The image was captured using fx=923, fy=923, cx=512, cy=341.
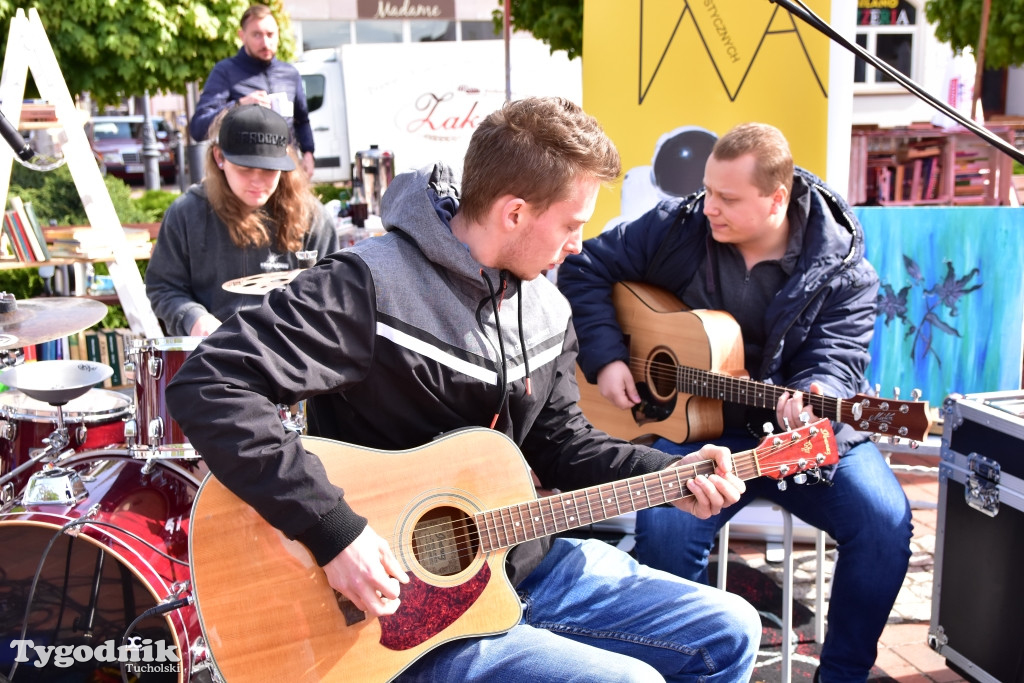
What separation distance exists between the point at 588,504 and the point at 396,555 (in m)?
0.43

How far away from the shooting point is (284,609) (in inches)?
69.2

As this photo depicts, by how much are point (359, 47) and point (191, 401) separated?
9645 mm

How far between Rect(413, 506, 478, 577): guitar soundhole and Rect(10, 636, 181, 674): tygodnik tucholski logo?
2.93ft

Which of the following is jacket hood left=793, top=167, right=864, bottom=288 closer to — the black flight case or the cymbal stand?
the black flight case

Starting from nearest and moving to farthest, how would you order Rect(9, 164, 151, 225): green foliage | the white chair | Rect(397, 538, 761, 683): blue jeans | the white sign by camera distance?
Rect(397, 538, 761, 683): blue jeans
the white chair
Rect(9, 164, 151, 225): green foliage
the white sign

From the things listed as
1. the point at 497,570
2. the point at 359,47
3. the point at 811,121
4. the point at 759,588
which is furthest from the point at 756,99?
the point at 359,47

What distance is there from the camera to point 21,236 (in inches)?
199

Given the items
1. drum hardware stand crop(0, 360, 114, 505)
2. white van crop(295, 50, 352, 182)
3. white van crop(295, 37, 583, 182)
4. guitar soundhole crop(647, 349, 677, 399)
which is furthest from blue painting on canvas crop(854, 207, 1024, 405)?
white van crop(295, 50, 352, 182)

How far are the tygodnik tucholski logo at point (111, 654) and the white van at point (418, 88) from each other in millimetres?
8111

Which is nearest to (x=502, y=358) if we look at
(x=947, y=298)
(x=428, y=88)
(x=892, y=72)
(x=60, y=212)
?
(x=892, y=72)

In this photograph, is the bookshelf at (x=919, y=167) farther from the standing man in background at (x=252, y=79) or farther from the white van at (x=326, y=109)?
the white van at (x=326, y=109)

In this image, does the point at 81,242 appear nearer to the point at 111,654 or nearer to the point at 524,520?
the point at 111,654

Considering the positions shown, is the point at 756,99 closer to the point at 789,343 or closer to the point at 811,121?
the point at 811,121

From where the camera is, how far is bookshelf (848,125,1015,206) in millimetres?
9055
